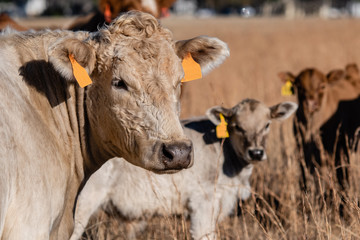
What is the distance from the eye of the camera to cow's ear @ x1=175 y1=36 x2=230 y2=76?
356cm

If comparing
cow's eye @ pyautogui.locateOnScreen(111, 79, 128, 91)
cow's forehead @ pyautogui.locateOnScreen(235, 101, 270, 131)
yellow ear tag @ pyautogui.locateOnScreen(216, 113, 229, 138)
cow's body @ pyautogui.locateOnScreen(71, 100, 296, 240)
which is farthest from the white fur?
cow's eye @ pyautogui.locateOnScreen(111, 79, 128, 91)

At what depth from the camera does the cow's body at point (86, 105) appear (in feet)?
9.32

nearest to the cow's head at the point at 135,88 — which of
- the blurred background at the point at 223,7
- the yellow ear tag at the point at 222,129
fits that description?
the yellow ear tag at the point at 222,129

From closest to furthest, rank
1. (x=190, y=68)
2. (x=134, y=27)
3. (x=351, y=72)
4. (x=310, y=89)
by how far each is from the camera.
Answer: (x=134, y=27), (x=190, y=68), (x=310, y=89), (x=351, y=72)

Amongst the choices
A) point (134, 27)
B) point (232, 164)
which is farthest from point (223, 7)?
point (134, 27)

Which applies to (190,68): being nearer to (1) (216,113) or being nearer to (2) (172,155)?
(2) (172,155)

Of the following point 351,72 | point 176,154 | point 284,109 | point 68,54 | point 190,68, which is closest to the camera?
point 176,154

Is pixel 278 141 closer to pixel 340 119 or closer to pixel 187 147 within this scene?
pixel 340 119

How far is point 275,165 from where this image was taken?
685 centimetres

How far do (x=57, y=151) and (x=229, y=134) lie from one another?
286cm

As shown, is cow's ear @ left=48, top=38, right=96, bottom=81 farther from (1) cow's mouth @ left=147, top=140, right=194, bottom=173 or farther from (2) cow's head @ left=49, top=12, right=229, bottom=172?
(1) cow's mouth @ left=147, top=140, right=194, bottom=173

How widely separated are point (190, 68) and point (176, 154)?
82cm

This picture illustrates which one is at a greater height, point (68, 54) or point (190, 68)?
point (68, 54)

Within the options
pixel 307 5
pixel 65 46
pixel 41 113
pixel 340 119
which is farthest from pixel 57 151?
pixel 307 5
